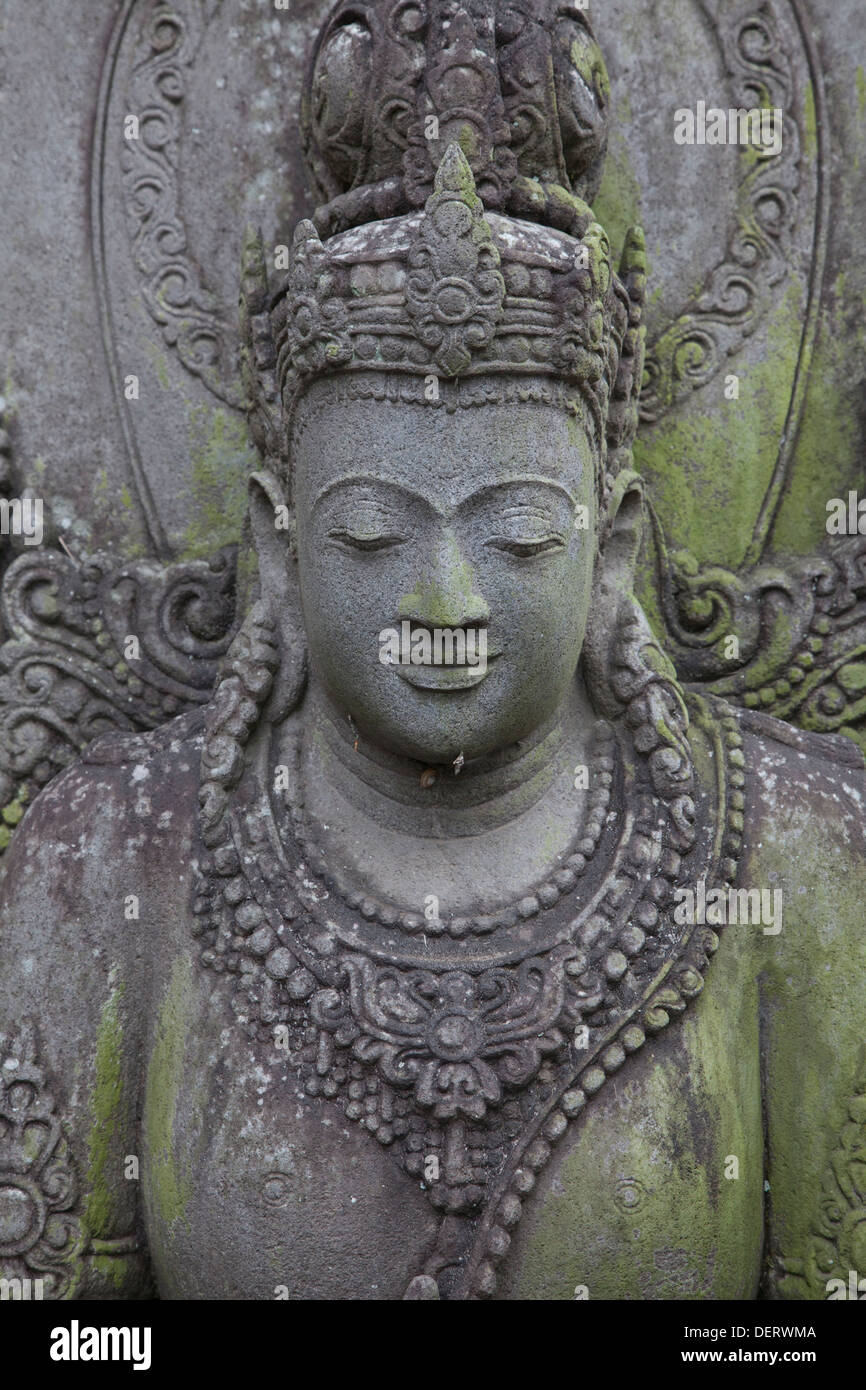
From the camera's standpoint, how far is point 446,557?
3.42 metres

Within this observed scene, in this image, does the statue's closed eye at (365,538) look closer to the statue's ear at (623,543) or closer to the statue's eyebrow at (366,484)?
the statue's eyebrow at (366,484)

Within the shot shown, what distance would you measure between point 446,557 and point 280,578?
A: 69cm

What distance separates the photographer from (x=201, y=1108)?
144 inches

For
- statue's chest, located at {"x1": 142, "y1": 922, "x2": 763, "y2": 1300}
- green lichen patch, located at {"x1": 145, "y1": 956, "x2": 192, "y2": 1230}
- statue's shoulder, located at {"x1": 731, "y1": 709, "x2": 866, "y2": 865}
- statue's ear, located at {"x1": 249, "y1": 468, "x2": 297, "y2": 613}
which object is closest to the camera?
statue's chest, located at {"x1": 142, "y1": 922, "x2": 763, "y2": 1300}

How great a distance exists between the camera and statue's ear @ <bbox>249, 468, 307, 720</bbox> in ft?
12.8

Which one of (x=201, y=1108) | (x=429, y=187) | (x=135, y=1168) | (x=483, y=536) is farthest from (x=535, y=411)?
(x=135, y=1168)

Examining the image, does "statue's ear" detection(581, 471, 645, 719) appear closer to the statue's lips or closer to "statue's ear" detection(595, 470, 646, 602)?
"statue's ear" detection(595, 470, 646, 602)

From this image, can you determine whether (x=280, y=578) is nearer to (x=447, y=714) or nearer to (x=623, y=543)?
(x=447, y=714)

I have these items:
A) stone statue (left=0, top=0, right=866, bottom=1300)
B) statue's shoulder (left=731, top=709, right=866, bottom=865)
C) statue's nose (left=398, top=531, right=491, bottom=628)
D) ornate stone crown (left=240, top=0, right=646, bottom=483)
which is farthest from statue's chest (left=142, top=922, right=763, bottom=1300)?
ornate stone crown (left=240, top=0, right=646, bottom=483)

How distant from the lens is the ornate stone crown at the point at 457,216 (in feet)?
11.2

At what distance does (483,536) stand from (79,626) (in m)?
1.34

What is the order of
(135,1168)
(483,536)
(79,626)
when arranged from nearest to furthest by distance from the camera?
(483,536) → (135,1168) → (79,626)

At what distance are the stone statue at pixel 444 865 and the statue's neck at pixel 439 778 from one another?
1 cm
